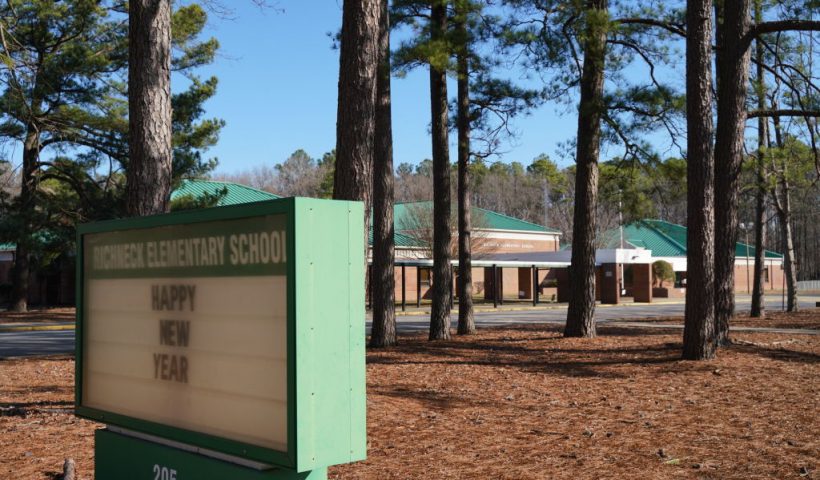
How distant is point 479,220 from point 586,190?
120 feet

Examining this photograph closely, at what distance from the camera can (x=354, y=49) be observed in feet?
32.6

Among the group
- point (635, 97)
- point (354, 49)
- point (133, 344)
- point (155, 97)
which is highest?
point (635, 97)

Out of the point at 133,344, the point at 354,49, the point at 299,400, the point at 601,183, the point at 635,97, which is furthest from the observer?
the point at 601,183

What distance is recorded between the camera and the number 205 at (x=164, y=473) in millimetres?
4504

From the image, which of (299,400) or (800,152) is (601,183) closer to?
(800,152)

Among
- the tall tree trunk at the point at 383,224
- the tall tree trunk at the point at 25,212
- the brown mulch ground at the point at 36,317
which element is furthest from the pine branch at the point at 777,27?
the brown mulch ground at the point at 36,317

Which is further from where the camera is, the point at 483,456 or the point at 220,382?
the point at 483,456

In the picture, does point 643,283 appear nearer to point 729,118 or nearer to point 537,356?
point 729,118

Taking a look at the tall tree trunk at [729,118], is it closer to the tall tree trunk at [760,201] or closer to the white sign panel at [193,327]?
the tall tree trunk at [760,201]

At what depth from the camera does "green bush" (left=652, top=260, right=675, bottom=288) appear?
58125 mm

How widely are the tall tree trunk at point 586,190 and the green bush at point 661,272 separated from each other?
4240 cm

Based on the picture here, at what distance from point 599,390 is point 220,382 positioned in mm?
7272

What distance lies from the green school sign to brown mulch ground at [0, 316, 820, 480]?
2064mm

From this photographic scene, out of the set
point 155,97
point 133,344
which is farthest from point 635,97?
point 133,344
